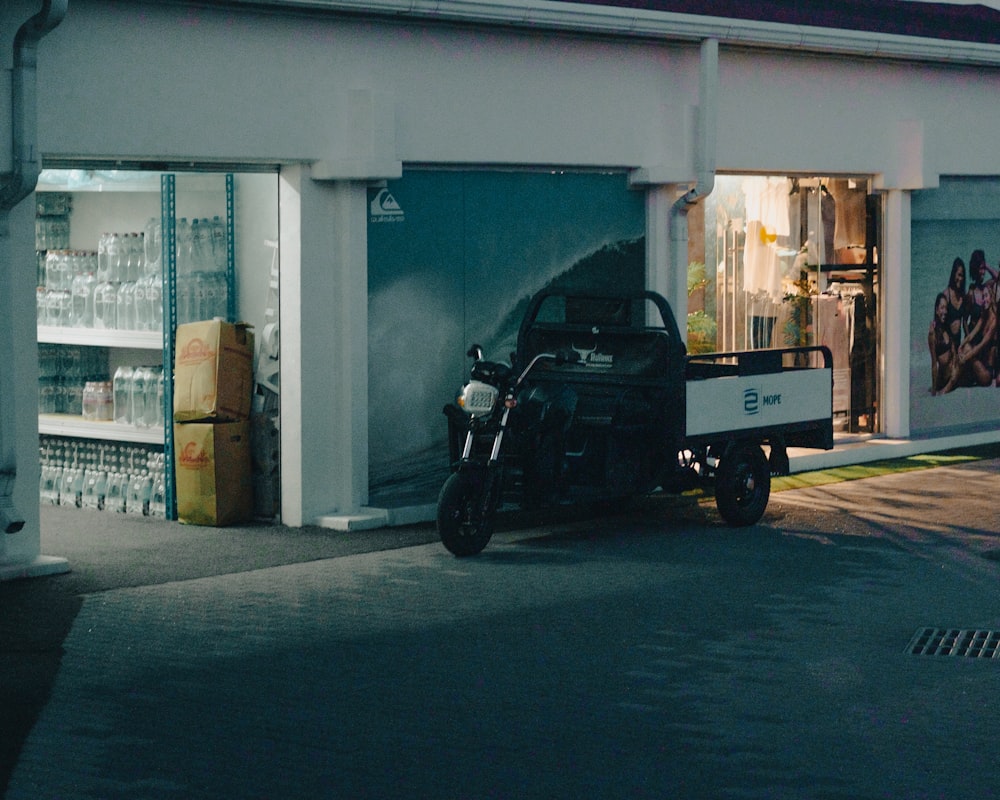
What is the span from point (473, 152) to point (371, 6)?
145 cm

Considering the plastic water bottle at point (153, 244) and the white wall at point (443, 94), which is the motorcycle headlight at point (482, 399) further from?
the plastic water bottle at point (153, 244)

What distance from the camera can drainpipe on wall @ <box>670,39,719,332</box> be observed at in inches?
553

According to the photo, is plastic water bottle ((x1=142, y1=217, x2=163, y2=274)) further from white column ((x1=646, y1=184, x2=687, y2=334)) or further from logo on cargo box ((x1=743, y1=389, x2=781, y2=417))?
logo on cargo box ((x1=743, y1=389, x2=781, y2=417))

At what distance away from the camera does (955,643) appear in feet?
27.8

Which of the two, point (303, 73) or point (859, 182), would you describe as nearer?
point (303, 73)

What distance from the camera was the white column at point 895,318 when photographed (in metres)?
16.5

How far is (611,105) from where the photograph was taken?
44.8 feet

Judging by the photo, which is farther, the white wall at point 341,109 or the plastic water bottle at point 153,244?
the plastic water bottle at point 153,244

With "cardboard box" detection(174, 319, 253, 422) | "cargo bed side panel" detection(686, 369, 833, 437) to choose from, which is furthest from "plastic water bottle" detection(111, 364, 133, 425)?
"cargo bed side panel" detection(686, 369, 833, 437)

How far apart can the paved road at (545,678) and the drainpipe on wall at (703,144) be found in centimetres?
341

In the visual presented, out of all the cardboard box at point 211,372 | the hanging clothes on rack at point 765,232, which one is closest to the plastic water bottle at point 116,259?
the cardboard box at point 211,372

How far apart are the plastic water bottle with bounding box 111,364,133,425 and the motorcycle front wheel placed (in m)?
3.05

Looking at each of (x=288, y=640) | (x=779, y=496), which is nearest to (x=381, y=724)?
(x=288, y=640)

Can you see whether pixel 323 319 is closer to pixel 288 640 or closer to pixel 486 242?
pixel 486 242
